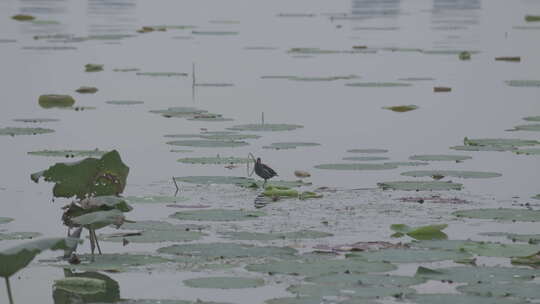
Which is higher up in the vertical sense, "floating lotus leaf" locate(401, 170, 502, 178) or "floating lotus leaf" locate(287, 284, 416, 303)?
"floating lotus leaf" locate(401, 170, 502, 178)

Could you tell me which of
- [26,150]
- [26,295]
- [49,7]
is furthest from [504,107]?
[49,7]

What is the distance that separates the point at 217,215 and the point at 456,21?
→ 2494 cm

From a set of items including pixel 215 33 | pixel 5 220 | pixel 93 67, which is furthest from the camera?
pixel 215 33

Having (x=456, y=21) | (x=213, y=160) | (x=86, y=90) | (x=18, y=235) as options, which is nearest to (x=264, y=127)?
(x=213, y=160)

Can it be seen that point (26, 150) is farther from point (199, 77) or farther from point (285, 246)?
point (199, 77)

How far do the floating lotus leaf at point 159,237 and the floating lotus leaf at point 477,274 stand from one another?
1.38 m

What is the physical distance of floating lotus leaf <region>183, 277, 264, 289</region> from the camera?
547cm

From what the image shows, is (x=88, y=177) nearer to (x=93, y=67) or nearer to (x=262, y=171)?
(x=262, y=171)

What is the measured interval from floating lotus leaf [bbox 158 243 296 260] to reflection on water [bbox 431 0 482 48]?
53.6 feet

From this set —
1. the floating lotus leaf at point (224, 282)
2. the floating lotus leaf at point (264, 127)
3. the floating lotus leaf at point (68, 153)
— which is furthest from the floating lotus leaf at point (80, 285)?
the floating lotus leaf at point (264, 127)

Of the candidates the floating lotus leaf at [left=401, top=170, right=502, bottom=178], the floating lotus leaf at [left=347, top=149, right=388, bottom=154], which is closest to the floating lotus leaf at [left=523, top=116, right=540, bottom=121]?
the floating lotus leaf at [left=347, top=149, right=388, bottom=154]

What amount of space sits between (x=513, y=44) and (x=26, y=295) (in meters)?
18.5

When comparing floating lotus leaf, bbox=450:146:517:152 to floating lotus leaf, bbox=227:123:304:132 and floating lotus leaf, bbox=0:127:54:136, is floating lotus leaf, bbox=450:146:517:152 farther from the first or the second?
floating lotus leaf, bbox=0:127:54:136

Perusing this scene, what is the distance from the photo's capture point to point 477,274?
222 inches
